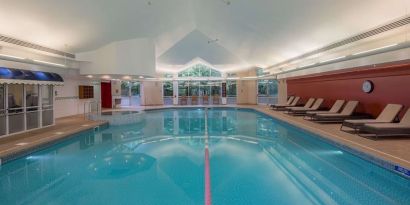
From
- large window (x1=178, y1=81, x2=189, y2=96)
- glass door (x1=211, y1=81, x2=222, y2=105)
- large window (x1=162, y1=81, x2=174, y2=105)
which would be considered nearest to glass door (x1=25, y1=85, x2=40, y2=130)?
large window (x1=162, y1=81, x2=174, y2=105)

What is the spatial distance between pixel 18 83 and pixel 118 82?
11.3 metres

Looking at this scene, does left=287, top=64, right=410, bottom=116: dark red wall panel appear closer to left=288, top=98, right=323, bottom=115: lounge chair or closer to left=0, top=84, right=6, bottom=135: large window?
left=288, top=98, right=323, bottom=115: lounge chair

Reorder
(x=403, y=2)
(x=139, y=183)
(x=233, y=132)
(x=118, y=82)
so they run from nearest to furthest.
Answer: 1. (x=139, y=183)
2. (x=403, y=2)
3. (x=233, y=132)
4. (x=118, y=82)

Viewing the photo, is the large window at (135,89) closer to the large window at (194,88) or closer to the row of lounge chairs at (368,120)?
the large window at (194,88)

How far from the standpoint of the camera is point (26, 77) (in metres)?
8.29

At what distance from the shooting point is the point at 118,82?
19.2 m

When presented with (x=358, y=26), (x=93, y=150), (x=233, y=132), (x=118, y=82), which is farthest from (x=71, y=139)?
(x=118, y=82)

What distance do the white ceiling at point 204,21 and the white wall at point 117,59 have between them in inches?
16.5

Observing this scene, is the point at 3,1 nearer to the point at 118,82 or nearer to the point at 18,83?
the point at 18,83

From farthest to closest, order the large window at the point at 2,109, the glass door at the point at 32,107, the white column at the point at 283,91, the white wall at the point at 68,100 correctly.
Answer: the white column at the point at 283,91, the white wall at the point at 68,100, the glass door at the point at 32,107, the large window at the point at 2,109

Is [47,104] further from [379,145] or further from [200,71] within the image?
[200,71]

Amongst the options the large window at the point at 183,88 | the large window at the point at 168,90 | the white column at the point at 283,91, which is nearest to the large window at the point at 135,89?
the large window at the point at 168,90

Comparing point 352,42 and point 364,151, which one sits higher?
point 352,42

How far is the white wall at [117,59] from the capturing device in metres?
11.4
